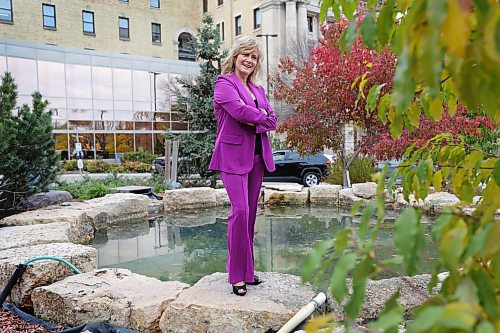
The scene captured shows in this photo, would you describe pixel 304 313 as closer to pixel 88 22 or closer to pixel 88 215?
pixel 88 215

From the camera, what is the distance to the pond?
4.25 m

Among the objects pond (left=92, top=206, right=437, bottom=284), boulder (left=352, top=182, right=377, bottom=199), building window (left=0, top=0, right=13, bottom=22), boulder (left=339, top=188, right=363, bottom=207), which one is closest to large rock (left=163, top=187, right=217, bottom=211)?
pond (left=92, top=206, right=437, bottom=284)

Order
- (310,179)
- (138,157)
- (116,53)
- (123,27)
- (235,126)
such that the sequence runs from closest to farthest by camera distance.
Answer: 1. (235,126)
2. (310,179)
3. (138,157)
4. (116,53)
5. (123,27)

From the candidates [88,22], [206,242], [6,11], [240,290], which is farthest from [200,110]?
[88,22]

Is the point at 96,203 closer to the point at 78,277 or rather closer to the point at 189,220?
the point at 189,220

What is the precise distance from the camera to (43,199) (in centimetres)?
718

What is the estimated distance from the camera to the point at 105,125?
88.6ft

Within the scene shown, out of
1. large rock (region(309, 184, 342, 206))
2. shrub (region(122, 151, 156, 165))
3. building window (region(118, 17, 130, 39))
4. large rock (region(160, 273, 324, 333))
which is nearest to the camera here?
large rock (region(160, 273, 324, 333))

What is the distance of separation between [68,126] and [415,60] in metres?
27.4

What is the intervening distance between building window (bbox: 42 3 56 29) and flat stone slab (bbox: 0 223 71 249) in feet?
105

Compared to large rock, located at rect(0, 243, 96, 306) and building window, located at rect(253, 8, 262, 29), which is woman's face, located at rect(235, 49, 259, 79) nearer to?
large rock, located at rect(0, 243, 96, 306)

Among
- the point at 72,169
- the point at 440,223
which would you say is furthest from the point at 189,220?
the point at 72,169

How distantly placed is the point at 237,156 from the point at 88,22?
35.2m

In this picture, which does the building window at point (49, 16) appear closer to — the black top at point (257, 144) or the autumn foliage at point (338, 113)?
the autumn foliage at point (338, 113)
